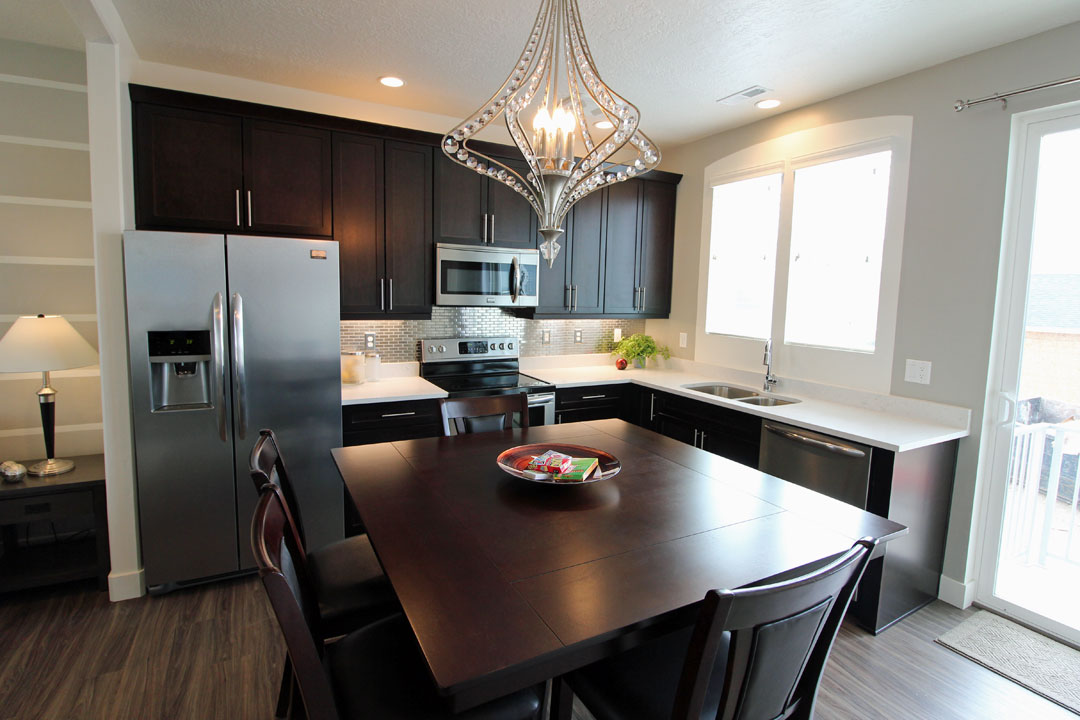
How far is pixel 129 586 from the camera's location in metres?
2.59

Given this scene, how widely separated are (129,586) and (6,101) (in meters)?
2.49

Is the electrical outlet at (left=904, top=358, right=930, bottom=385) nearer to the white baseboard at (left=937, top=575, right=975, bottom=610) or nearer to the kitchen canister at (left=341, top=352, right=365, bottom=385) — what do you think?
the white baseboard at (left=937, top=575, right=975, bottom=610)

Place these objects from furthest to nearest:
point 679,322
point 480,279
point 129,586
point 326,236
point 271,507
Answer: point 679,322, point 480,279, point 326,236, point 129,586, point 271,507

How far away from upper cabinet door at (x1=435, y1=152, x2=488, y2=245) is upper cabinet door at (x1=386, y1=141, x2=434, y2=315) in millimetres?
73

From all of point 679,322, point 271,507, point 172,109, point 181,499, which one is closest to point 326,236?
point 172,109

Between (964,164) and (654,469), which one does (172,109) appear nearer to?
(654,469)

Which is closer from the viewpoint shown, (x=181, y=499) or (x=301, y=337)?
(x=181, y=499)

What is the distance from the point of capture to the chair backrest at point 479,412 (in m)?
2.50

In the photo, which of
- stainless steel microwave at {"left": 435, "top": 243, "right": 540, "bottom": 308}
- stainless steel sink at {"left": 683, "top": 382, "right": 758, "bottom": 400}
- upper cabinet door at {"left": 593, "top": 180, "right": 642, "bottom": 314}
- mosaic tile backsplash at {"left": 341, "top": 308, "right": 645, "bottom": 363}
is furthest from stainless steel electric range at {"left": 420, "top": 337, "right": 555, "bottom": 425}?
stainless steel sink at {"left": 683, "top": 382, "right": 758, "bottom": 400}

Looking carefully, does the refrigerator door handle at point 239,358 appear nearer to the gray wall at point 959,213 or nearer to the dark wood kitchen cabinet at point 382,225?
the dark wood kitchen cabinet at point 382,225

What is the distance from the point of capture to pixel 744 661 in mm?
1035

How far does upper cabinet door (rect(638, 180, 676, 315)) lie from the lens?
4.25 meters

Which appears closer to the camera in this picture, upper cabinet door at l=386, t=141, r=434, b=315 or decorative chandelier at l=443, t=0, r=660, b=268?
decorative chandelier at l=443, t=0, r=660, b=268

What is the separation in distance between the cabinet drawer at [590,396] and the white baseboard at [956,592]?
2.07 metres
